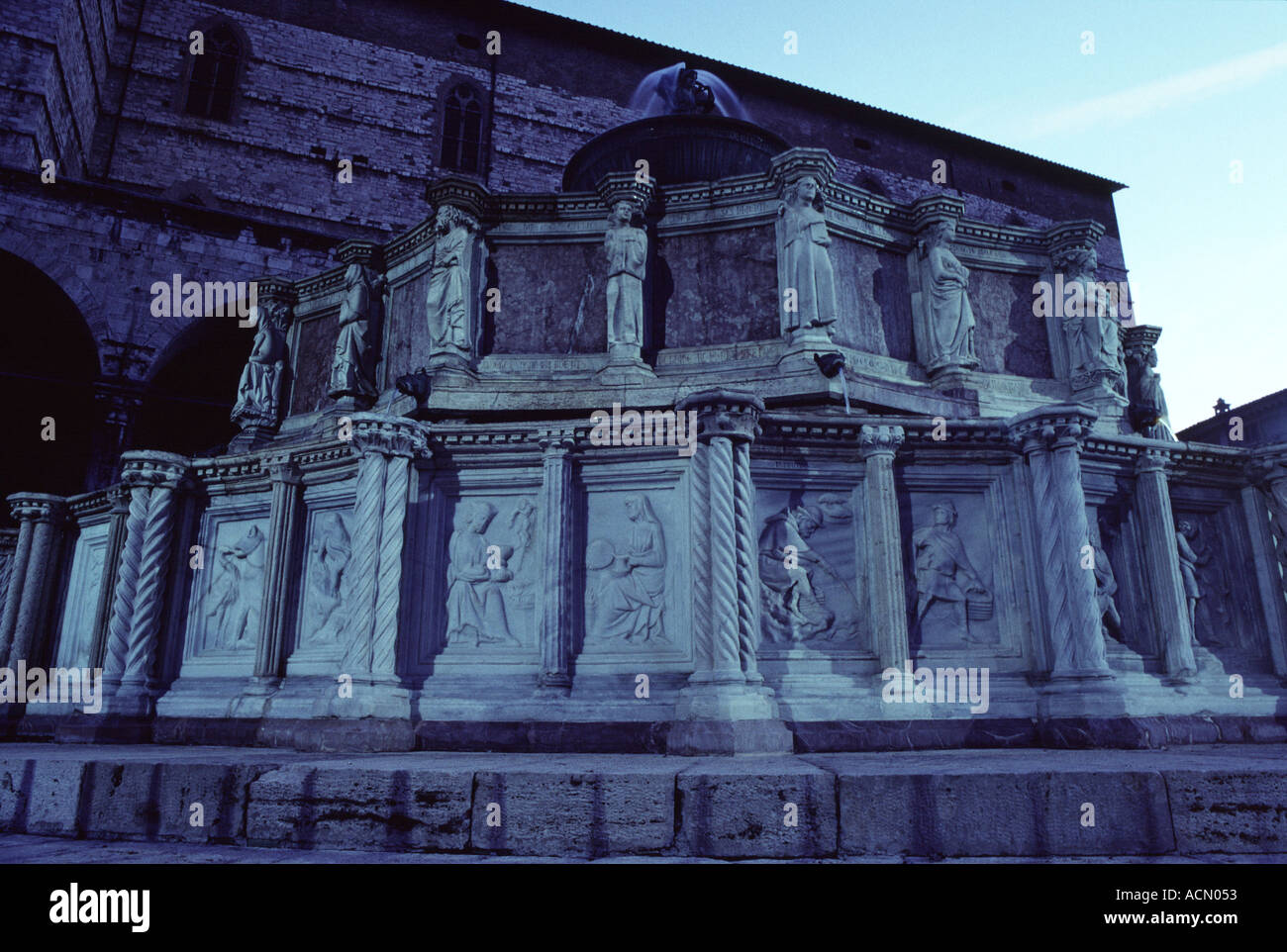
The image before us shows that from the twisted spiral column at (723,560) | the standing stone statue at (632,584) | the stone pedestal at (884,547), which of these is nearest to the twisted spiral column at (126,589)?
the standing stone statue at (632,584)

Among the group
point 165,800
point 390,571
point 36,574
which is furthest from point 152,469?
point 165,800

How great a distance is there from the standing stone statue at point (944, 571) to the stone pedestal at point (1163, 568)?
1.51 m

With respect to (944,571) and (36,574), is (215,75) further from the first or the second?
(944,571)

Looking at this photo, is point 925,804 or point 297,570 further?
point 297,570

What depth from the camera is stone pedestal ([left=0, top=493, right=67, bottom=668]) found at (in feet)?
29.6

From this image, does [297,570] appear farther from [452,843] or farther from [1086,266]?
[1086,266]

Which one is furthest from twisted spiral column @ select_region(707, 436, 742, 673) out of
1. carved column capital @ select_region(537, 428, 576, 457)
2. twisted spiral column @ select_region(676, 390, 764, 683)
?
carved column capital @ select_region(537, 428, 576, 457)

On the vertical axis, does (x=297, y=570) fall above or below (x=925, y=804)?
above

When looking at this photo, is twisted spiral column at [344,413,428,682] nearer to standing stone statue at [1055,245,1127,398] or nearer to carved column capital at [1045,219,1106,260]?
standing stone statue at [1055,245,1127,398]

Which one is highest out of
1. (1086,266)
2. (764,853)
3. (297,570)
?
(1086,266)

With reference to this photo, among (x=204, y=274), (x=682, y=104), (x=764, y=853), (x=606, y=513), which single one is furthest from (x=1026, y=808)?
(x=204, y=274)

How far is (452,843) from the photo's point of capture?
11.8 ft

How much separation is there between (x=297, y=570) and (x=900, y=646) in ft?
16.8

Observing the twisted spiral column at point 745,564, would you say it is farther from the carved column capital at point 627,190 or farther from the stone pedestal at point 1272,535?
the stone pedestal at point 1272,535
